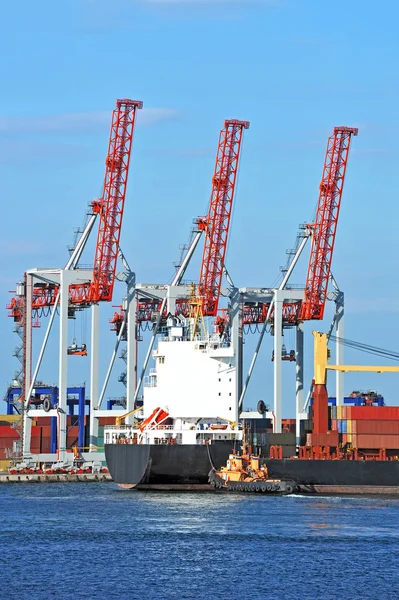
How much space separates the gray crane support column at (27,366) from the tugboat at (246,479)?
32.2 metres

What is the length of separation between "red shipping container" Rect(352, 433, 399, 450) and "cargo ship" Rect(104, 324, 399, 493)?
0.20 feet

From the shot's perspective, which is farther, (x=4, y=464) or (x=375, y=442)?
(x=4, y=464)

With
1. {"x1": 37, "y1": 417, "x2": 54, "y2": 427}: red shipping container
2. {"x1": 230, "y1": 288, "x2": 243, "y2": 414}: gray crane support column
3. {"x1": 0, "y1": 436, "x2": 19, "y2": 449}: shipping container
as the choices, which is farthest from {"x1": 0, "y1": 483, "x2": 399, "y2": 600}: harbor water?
{"x1": 37, "y1": 417, "x2": 54, "y2": 427}: red shipping container

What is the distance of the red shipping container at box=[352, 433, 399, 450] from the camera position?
81.0m

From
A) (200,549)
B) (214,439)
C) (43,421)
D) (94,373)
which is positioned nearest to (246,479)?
(214,439)

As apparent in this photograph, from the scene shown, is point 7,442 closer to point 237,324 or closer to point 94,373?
point 94,373

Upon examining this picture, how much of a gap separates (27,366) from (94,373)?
5697mm

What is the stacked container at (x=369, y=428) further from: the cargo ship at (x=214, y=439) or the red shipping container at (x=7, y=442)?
the red shipping container at (x=7, y=442)

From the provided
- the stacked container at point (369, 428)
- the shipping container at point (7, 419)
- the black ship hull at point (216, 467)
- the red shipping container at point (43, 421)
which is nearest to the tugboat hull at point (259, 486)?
the black ship hull at point (216, 467)

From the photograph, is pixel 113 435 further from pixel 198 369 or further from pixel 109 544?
pixel 109 544

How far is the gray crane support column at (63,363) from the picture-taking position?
10388cm

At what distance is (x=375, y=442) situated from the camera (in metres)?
81.1

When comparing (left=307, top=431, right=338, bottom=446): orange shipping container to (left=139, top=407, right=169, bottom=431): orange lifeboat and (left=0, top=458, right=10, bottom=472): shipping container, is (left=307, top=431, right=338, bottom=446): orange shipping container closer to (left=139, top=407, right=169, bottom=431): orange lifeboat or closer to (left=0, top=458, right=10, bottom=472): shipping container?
(left=139, top=407, right=169, bottom=431): orange lifeboat

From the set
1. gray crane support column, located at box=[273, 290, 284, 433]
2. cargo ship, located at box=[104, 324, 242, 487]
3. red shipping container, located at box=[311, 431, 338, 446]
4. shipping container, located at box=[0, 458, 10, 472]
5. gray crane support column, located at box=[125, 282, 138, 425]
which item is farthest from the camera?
gray crane support column, located at box=[273, 290, 284, 433]
